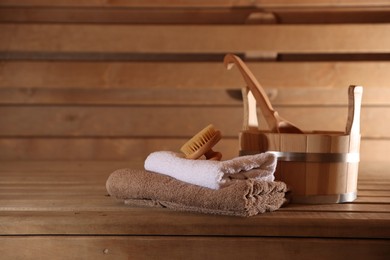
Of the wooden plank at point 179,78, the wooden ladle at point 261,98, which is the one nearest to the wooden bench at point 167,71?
the wooden plank at point 179,78

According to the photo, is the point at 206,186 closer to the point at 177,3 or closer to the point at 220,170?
the point at 220,170

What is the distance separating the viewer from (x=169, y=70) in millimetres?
2699

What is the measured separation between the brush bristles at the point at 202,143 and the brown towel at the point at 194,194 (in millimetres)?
108

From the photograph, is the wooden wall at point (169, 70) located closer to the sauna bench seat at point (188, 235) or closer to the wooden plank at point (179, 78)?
the wooden plank at point (179, 78)

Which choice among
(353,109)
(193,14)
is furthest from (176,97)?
(353,109)

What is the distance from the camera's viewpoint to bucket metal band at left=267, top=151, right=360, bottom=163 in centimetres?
135

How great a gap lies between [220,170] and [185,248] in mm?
181

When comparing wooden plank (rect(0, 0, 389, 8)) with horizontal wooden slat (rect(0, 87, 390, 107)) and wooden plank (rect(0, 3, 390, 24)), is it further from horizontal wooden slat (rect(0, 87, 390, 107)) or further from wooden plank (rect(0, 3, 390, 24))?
horizontal wooden slat (rect(0, 87, 390, 107))

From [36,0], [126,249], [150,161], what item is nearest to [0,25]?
[36,0]

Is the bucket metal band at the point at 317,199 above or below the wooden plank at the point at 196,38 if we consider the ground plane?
below

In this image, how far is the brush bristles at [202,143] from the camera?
1396 mm

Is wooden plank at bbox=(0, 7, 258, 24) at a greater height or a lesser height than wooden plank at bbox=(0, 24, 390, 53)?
greater

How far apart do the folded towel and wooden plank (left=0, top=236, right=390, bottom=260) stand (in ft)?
0.41

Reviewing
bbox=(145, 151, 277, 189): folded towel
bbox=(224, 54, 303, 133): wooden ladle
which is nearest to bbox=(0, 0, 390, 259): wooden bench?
bbox=(224, 54, 303, 133): wooden ladle
